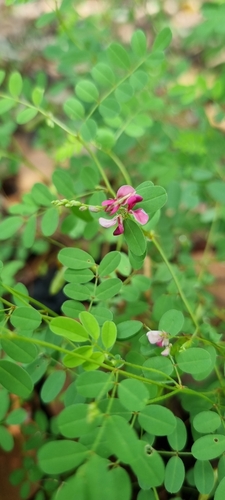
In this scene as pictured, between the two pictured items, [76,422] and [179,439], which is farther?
[179,439]

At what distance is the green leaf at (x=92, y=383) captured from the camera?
656 millimetres

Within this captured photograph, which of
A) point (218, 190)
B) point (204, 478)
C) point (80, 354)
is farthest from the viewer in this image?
point (218, 190)

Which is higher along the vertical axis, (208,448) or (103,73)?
(103,73)

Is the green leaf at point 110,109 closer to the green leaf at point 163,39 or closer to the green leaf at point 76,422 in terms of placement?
the green leaf at point 163,39

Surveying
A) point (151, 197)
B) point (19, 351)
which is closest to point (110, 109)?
point (151, 197)

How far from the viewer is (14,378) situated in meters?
0.69

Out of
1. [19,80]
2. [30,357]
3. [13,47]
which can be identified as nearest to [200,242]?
[19,80]

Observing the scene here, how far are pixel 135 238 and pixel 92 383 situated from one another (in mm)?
233

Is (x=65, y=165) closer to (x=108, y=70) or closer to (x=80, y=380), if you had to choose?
(x=108, y=70)

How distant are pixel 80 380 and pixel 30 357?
3.5 inches

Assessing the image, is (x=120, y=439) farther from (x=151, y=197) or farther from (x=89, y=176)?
(x=89, y=176)

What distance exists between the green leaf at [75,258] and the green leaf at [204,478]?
0.39m

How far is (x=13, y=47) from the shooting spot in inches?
A: 102

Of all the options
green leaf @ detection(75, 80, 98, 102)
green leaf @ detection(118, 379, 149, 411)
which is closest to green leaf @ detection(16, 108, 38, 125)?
green leaf @ detection(75, 80, 98, 102)
